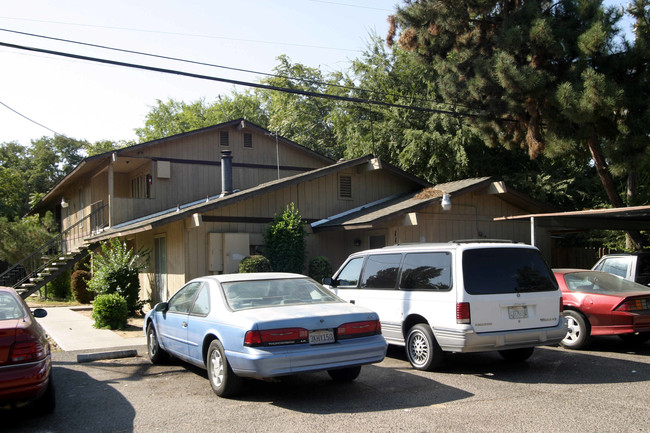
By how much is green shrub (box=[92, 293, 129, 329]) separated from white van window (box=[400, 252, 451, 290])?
8.09 m

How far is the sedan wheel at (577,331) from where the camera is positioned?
10031 mm

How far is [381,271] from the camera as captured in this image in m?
9.75

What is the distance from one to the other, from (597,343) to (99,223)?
19089mm

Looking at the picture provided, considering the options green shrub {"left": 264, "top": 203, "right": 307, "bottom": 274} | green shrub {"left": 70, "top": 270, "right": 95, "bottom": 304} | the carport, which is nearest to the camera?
the carport

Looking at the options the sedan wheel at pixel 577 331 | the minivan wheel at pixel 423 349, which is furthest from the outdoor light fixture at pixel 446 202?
the minivan wheel at pixel 423 349

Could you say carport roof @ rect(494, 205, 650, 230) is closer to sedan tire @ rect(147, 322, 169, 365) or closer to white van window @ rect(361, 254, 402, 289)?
white van window @ rect(361, 254, 402, 289)

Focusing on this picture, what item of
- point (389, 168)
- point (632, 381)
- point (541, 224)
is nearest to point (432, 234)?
point (389, 168)

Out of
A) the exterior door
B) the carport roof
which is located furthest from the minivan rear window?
the exterior door

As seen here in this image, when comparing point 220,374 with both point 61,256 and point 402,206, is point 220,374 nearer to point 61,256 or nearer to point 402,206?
point 402,206

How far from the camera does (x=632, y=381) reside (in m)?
7.61

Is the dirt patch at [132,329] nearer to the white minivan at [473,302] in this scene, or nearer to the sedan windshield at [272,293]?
the sedan windshield at [272,293]

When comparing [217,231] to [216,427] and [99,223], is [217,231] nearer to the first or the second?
[99,223]

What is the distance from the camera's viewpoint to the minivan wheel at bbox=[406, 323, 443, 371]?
832 centimetres

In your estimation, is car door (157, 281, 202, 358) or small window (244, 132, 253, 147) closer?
car door (157, 281, 202, 358)
